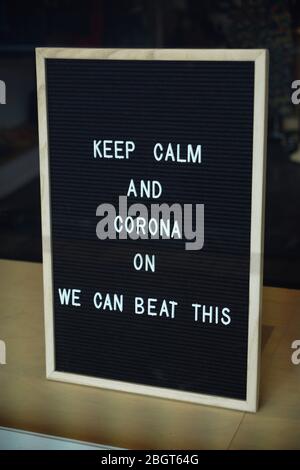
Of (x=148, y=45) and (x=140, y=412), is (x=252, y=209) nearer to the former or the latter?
(x=140, y=412)

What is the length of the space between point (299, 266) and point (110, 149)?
0.85 meters

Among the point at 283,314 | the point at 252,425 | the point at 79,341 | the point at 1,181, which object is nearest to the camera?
the point at 252,425

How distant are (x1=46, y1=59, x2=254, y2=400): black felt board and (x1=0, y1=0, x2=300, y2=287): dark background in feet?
1.67

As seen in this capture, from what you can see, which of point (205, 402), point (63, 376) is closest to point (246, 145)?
point (205, 402)

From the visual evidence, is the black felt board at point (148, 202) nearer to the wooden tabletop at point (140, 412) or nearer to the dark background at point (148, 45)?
the wooden tabletop at point (140, 412)

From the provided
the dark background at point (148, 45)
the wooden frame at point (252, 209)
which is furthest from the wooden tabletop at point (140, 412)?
the dark background at point (148, 45)

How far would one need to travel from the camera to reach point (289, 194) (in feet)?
6.79

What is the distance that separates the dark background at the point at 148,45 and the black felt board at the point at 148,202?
20.0 inches

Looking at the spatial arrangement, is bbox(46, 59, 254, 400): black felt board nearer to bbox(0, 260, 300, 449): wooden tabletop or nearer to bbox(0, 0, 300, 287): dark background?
bbox(0, 260, 300, 449): wooden tabletop

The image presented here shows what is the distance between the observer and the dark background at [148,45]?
6.23 ft

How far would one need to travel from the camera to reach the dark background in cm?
190

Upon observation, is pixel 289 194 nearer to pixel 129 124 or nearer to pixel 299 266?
pixel 299 266

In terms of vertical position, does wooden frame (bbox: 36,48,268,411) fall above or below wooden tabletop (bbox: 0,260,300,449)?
above

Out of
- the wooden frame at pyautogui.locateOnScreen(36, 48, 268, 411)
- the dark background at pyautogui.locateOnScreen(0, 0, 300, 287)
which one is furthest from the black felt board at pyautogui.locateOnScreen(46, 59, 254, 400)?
the dark background at pyautogui.locateOnScreen(0, 0, 300, 287)
